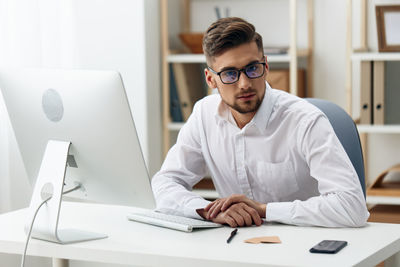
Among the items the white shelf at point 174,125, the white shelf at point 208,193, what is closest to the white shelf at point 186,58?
the white shelf at point 174,125

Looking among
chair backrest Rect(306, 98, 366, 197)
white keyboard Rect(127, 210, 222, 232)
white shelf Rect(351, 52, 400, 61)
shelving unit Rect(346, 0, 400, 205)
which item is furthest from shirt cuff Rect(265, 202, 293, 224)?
white shelf Rect(351, 52, 400, 61)

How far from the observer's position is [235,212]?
1.77m

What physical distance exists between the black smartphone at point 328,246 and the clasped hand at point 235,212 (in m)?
0.24

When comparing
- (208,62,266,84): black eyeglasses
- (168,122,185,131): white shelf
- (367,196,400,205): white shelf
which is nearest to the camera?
(208,62,266,84): black eyeglasses

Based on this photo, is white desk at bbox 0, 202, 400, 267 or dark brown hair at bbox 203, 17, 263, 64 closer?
white desk at bbox 0, 202, 400, 267

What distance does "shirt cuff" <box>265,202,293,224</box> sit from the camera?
1.77 m

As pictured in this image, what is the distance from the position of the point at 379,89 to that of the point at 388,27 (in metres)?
0.28

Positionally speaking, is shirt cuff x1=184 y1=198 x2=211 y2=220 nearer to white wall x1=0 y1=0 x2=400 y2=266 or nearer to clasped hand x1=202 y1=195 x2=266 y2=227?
clasped hand x1=202 y1=195 x2=266 y2=227

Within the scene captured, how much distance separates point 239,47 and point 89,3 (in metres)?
1.69

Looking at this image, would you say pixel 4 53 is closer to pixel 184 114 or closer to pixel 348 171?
pixel 184 114

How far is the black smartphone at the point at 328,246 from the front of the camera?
149 cm

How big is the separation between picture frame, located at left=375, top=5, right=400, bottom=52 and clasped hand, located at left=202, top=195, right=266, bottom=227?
1.64m

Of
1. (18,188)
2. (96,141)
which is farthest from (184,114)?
(96,141)

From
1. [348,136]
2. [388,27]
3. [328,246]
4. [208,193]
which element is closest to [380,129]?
[388,27]
